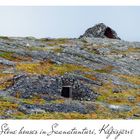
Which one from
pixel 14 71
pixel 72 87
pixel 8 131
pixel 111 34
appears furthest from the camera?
pixel 111 34

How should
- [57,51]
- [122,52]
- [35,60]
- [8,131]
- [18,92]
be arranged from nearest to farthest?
1. [8,131]
2. [18,92]
3. [35,60]
4. [57,51]
5. [122,52]

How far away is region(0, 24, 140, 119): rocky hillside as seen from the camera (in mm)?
40531

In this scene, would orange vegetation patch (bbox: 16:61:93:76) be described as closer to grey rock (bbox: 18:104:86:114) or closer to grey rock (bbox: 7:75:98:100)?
grey rock (bbox: 7:75:98:100)

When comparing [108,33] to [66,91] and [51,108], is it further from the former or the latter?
[51,108]

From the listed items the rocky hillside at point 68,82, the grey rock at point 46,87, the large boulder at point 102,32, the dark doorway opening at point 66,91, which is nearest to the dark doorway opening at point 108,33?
the large boulder at point 102,32

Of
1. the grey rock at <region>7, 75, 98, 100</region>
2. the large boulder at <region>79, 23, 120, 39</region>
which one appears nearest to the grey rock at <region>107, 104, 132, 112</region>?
the grey rock at <region>7, 75, 98, 100</region>

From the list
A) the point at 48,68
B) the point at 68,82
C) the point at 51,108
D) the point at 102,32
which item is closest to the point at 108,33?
the point at 102,32

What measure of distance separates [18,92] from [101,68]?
2836 cm

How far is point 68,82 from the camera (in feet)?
158

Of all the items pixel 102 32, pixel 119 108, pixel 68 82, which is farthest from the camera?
pixel 102 32
